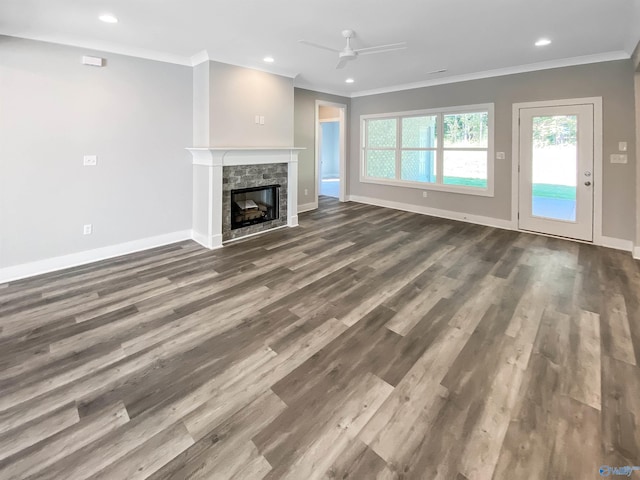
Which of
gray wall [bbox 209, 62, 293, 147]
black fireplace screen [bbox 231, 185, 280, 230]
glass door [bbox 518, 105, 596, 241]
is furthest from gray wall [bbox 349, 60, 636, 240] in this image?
black fireplace screen [bbox 231, 185, 280, 230]

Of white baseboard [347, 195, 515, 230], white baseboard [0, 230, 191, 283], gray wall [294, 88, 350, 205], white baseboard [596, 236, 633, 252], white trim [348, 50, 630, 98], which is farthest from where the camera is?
gray wall [294, 88, 350, 205]

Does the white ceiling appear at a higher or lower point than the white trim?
lower

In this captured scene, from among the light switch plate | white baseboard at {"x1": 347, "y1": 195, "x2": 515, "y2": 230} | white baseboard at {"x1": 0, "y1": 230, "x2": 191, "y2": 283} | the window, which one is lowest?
white baseboard at {"x1": 0, "y1": 230, "x2": 191, "y2": 283}

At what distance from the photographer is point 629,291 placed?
11.0ft

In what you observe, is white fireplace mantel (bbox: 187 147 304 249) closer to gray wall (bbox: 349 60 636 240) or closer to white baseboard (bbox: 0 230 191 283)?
white baseboard (bbox: 0 230 191 283)

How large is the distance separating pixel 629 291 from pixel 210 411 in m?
4.06

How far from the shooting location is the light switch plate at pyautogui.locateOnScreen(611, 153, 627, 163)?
15.0ft

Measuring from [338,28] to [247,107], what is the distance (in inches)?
79.0

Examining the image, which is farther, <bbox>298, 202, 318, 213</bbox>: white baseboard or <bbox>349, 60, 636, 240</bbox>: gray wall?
<bbox>298, 202, 318, 213</bbox>: white baseboard

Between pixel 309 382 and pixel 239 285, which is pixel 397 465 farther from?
pixel 239 285

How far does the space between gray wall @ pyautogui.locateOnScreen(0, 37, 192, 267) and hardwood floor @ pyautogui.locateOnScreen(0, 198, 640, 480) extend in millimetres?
646

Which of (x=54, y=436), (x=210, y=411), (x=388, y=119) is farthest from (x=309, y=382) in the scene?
(x=388, y=119)

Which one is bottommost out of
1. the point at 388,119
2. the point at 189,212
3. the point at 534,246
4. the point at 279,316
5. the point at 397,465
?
the point at 397,465

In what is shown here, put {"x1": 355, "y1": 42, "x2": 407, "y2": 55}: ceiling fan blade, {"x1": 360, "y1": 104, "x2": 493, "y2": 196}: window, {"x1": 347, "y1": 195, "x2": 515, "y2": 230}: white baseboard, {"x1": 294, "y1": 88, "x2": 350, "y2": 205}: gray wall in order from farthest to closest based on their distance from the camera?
{"x1": 294, "y1": 88, "x2": 350, "y2": 205}: gray wall → {"x1": 360, "y1": 104, "x2": 493, "y2": 196}: window → {"x1": 347, "y1": 195, "x2": 515, "y2": 230}: white baseboard → {"x1": 355, "y1": 42, "x2": 407, "y2": 55}: ceiling fan blade
